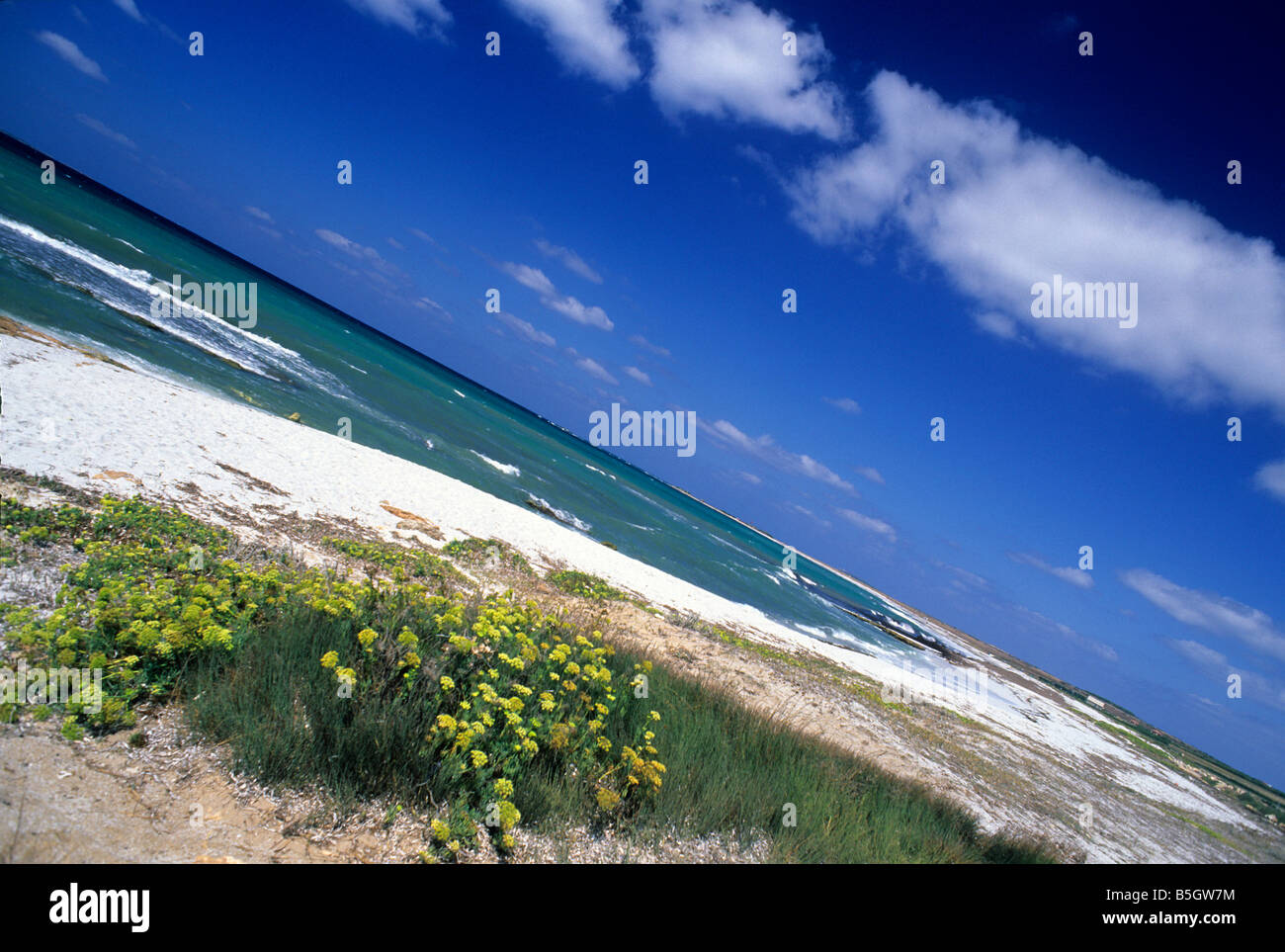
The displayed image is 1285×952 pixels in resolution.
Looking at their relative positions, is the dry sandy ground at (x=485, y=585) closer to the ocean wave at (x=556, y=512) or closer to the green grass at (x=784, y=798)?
the green grass at (x=784, y=798)

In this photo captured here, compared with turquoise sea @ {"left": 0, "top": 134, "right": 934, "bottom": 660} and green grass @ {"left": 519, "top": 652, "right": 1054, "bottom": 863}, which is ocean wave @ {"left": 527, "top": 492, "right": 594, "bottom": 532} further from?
green grass @ {"left": 519, "top": 652, "right": 1054, "bottom": 863}

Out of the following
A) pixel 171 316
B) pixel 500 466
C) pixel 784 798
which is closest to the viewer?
pixel 784 798

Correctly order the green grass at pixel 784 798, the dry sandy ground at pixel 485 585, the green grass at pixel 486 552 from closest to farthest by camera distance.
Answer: the green grass at pixel 784 798 < the dry sandy ground at pixel 485 585 < the green grass at pixel 486 552

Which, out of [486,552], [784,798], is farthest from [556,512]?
[784,798]

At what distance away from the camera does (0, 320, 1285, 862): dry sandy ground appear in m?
7.52

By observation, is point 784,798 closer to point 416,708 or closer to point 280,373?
point 416,708

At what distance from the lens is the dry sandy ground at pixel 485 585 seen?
752 cm

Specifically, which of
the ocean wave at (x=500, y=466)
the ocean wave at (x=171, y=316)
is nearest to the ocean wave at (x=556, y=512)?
the ocean wave at (x=500, y=466)

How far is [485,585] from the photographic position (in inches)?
404
